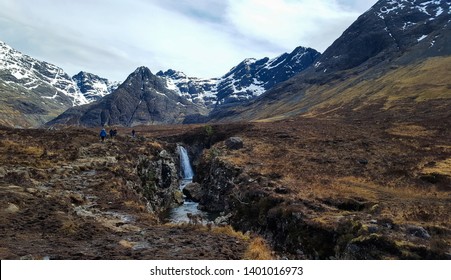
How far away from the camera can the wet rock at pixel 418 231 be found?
21.3 metres

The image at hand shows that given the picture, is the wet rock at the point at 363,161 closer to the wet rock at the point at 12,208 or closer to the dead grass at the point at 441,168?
the dead grass at the point at 441,168

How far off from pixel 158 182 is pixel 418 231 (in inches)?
1405

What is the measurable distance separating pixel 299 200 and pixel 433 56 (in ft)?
600

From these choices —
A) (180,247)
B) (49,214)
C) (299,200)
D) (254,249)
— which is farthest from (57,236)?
(299,200)

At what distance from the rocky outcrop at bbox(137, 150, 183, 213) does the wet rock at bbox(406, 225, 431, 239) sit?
87.5 feet

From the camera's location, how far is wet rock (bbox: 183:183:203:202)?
2195 inches

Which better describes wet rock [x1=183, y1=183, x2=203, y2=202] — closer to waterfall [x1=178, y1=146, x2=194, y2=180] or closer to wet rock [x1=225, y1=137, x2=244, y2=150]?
wet rock [x1=225, y1=137, x2=244, y2=150]

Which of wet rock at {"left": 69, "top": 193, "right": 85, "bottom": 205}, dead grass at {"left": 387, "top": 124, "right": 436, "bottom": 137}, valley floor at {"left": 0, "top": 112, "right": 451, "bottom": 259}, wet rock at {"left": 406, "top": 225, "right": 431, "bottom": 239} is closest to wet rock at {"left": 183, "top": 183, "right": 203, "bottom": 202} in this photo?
valley floor at {"left": 0, "top": 112, "right": 451, "bottom": 259}

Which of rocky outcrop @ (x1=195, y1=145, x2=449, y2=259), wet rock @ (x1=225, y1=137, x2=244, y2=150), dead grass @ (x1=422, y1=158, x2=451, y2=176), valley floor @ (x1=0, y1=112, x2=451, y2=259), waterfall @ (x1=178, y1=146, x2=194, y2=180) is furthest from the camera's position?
waterfall @ (x1=178, y1=146, x2=194, y2=180)

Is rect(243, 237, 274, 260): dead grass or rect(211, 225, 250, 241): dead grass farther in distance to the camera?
rect(211, 225, 250, 241): dead grass

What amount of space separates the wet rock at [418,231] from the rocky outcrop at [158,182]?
2667 cm

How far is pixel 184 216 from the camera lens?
144 ft

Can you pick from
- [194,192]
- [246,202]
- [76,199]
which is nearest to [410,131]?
[194,192]

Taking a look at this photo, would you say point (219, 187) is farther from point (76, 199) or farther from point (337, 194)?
point (76, 199)
